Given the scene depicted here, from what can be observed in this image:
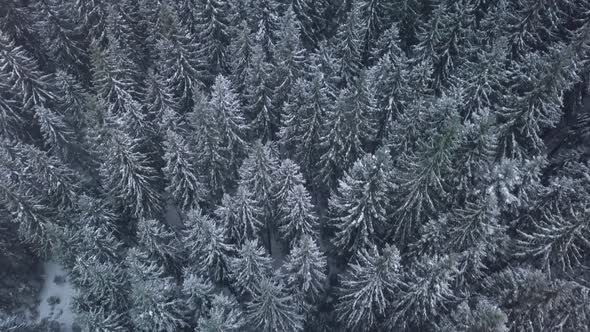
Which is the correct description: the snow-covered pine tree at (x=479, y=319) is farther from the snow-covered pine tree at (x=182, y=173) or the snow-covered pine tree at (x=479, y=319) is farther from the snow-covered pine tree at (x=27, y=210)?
the snow-covered pine tree at (x=27, y=210)

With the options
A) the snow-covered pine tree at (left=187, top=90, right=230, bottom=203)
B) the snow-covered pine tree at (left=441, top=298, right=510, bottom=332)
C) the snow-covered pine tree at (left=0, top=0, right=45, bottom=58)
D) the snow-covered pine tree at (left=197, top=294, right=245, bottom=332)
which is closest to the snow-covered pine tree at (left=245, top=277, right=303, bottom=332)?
the snow-covered pine tree at (left=197, top=294, right=245, bottom=332)

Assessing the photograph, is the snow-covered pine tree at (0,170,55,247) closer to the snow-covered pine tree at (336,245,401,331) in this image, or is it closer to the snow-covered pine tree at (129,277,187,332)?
the snow-covered pine tree at (129,277,187,332)

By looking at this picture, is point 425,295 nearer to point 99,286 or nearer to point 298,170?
point 298,170

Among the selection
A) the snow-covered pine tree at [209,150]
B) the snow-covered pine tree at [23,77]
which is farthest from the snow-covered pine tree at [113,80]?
the snow-covered pine tree at [209,150]

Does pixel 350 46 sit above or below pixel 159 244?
above

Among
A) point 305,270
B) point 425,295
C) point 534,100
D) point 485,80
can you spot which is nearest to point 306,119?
point 305,270
